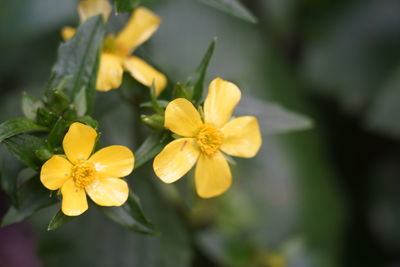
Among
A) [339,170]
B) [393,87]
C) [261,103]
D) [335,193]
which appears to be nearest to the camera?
[261,103]

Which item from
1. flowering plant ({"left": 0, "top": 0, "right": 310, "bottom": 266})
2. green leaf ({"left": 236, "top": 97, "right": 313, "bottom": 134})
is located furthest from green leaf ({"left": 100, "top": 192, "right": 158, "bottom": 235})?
green leaf ({"left": 236, "top": 97, "right": 313, "bottom": 134})

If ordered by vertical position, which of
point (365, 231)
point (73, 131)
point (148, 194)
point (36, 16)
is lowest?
point (365, 231)

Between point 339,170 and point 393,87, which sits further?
point 339,170

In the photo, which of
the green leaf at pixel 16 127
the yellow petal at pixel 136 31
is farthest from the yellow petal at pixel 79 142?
the yellow petal at pixel 136 31

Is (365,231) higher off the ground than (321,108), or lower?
lower

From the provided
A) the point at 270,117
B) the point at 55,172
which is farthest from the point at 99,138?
the point at 270,117

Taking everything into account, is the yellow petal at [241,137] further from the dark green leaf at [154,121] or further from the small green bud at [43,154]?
the small green bud at [43,154]

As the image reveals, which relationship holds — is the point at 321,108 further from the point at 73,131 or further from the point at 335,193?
the point at 73,131

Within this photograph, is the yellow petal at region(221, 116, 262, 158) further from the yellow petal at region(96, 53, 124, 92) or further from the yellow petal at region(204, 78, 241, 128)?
the yellow petal at region(96, 53, 124, 92)

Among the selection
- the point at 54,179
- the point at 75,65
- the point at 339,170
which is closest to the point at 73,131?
the point at 54,179
